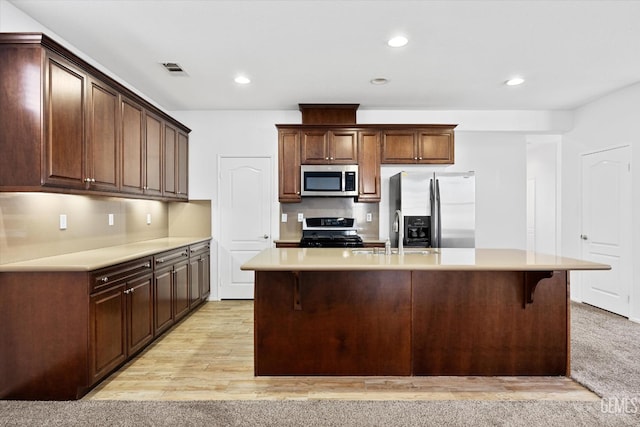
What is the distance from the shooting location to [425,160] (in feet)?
16.6

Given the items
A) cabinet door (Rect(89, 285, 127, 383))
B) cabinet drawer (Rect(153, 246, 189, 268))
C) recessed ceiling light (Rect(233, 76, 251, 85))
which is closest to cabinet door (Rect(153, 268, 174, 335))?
cabinet drawer (Rect(153, 246, 189, 268))

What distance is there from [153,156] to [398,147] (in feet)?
9.81

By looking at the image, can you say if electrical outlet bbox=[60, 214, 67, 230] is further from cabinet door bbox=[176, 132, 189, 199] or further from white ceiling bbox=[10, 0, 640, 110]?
cabinet door bbox=[176, 132, 189, 199]

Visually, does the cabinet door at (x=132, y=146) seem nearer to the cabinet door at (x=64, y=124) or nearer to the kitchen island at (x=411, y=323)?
the cabinet door at (x=64, y=124)

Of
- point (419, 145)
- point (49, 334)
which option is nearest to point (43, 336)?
point (49, 334)

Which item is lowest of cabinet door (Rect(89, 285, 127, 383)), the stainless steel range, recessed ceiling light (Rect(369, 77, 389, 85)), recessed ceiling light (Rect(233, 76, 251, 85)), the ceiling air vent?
cabinet door (Rect(89, 285, 127, 383))

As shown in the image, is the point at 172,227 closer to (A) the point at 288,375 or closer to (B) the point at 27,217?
(B) the point at 27,217

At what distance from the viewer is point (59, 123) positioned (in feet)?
8.45

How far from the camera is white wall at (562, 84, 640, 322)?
424 cm

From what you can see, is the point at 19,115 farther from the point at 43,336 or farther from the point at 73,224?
the point at 43,336

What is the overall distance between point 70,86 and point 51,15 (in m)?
0.53

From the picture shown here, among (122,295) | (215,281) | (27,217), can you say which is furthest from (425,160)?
(27,217)

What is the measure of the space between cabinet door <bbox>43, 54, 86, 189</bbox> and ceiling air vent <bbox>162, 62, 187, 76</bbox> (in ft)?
3.14

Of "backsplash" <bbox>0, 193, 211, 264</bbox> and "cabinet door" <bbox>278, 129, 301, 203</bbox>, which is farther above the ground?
"cabinet door" <bbox>278, 129, 301, 203</bbox>
